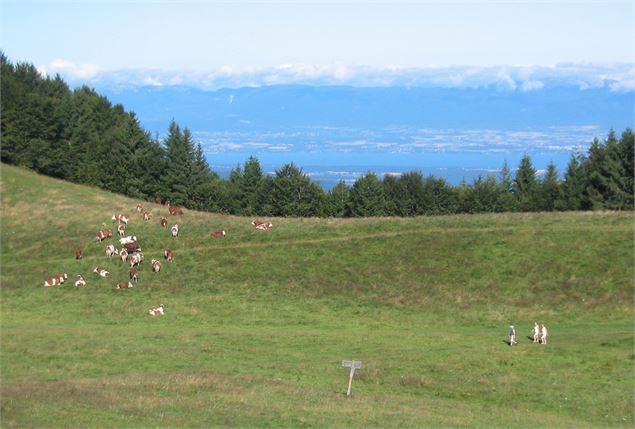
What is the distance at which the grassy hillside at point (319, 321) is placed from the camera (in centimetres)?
2939

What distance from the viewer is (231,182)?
399 feet

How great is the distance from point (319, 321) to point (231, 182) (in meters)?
75.5

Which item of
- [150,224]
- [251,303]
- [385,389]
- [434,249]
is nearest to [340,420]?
[385,389]

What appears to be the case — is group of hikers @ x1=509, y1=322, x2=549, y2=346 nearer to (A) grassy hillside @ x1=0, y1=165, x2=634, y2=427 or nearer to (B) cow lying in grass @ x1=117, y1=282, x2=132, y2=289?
(A) grassy hillside @ x1=0, y1=165, x2=634, y2=427

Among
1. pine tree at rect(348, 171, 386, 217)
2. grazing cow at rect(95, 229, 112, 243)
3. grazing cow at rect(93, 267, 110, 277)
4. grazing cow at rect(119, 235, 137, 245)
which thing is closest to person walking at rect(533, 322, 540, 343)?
grazing cow at rect(93, 267, 110, 277)

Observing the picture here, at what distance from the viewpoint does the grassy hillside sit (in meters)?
29.4

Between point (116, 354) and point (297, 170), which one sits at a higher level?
point (297, 170)

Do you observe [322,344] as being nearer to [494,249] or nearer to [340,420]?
[340,420]

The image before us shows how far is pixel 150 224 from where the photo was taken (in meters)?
67.7

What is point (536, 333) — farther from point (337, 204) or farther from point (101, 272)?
point (337, 204)

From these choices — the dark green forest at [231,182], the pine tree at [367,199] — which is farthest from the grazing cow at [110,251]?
the pine tree at [367,199]

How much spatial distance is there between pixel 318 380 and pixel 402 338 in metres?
9.83

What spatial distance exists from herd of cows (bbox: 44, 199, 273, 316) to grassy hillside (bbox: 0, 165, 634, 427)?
660 millimetres

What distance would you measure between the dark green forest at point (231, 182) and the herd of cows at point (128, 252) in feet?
131
